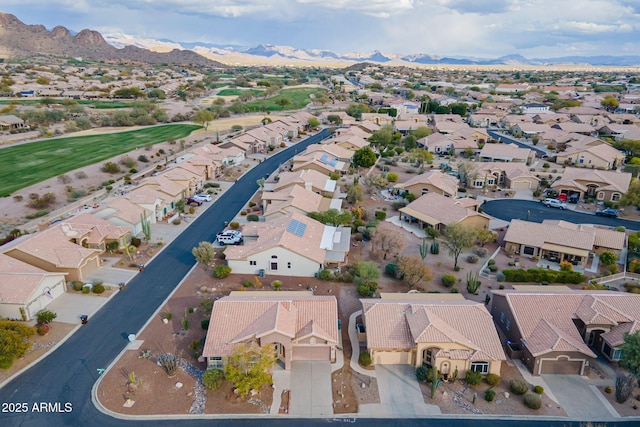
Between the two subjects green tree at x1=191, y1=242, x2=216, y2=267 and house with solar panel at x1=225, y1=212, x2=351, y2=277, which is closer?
house with solar panel at x1=225, y1=212, x2=351, y2=277

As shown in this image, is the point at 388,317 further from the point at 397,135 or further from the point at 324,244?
the point at 397,135

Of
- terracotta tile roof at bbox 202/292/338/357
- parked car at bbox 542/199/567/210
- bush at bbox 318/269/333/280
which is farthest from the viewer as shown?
parked car at bbox 542/199/567/210

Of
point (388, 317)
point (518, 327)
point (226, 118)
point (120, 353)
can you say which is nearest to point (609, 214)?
point (518, 327)

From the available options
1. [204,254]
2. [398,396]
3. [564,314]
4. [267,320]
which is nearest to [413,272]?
[564,314]

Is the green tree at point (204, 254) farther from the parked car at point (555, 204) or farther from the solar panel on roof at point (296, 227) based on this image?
the parked car at point (555, 204)

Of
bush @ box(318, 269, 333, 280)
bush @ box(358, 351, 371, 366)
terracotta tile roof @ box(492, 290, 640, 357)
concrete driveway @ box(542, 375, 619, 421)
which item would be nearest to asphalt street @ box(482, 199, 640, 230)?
terracotta tile roof @ box(492, 290, 640, 357)

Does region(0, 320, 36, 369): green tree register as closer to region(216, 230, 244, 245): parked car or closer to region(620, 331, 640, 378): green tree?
region(216, 230, 244, 245): parked car

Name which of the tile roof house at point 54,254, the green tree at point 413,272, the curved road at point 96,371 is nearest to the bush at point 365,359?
the curved road at point 96,371
